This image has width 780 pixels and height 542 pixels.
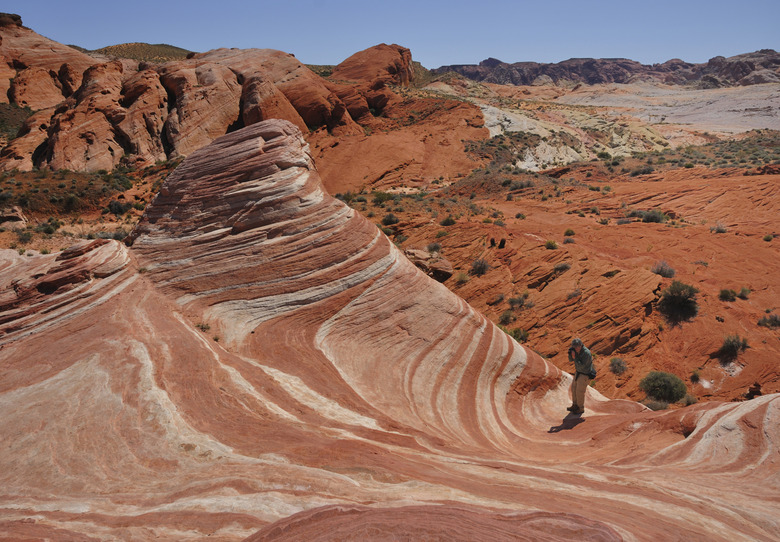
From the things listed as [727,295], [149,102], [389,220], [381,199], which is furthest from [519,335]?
[149,102]

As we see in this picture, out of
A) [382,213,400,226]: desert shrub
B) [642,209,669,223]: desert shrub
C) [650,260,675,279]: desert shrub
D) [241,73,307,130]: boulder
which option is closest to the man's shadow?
[650,260,675,279]: desert shrub

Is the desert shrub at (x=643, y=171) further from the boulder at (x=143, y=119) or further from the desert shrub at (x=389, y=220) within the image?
the boulder at (x=143, y=119)

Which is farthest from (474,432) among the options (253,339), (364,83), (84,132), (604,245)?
(364,83)

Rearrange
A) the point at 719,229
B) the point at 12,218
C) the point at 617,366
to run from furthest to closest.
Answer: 1. the point at 719,229
2. the point at 12,218
3. the point at 617,366

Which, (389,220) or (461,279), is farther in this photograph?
(389,220)

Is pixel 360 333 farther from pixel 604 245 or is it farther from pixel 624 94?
pixel 624 94

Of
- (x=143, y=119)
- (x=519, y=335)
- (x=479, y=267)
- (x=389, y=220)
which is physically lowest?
(x=519, y=335)

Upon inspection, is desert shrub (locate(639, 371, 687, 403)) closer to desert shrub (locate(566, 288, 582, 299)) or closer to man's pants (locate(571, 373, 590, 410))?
desert shrub (locate(566, 288, 582, 299))

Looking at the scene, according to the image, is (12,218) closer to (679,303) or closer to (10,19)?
(679,303)
